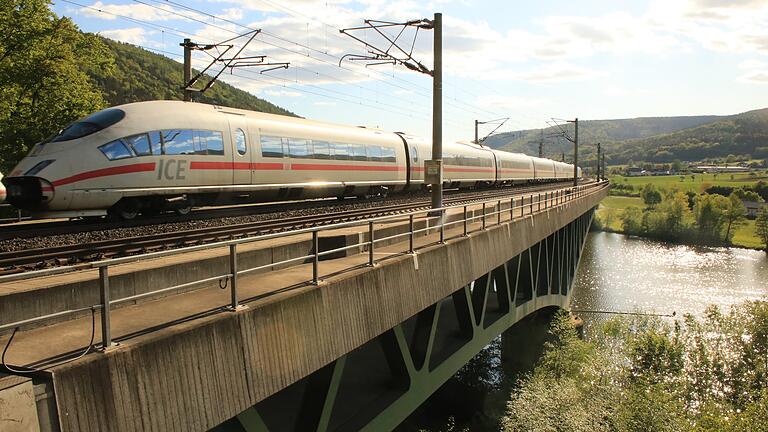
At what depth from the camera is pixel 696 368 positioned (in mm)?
32812

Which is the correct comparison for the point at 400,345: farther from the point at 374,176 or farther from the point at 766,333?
the point at 766,333

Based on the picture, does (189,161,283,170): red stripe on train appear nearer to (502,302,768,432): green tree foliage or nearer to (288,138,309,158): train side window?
(288,138,309,158): train side window

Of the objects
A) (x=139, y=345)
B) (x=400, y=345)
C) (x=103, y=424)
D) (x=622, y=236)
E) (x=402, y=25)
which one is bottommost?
(x=622, y=236)

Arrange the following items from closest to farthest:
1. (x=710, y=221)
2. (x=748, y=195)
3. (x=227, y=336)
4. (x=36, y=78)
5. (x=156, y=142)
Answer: (x=227, y=336) → (x=156, y=142) → (x=36, y=78) → (x=710, y=221) → (x=748, y=195)

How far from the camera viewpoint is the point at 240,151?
15.3 m

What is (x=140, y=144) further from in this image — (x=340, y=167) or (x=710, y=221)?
(x=710, y=221)

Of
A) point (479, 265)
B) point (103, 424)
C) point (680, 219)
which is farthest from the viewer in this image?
point (680, 219)

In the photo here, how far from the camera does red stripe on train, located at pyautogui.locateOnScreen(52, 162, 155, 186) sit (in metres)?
11.3

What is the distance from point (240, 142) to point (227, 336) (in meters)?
10.8

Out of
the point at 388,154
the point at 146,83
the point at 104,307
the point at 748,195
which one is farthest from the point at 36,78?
the point at 748,195

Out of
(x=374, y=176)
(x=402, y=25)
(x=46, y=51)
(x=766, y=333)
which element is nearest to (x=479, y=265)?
(x=402, y=25)

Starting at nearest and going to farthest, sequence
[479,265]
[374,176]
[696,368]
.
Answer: [479,265]
[374,176]
[696,368]

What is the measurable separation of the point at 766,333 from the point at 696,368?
4712 millimetres

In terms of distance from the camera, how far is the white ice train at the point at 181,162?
1144cm
